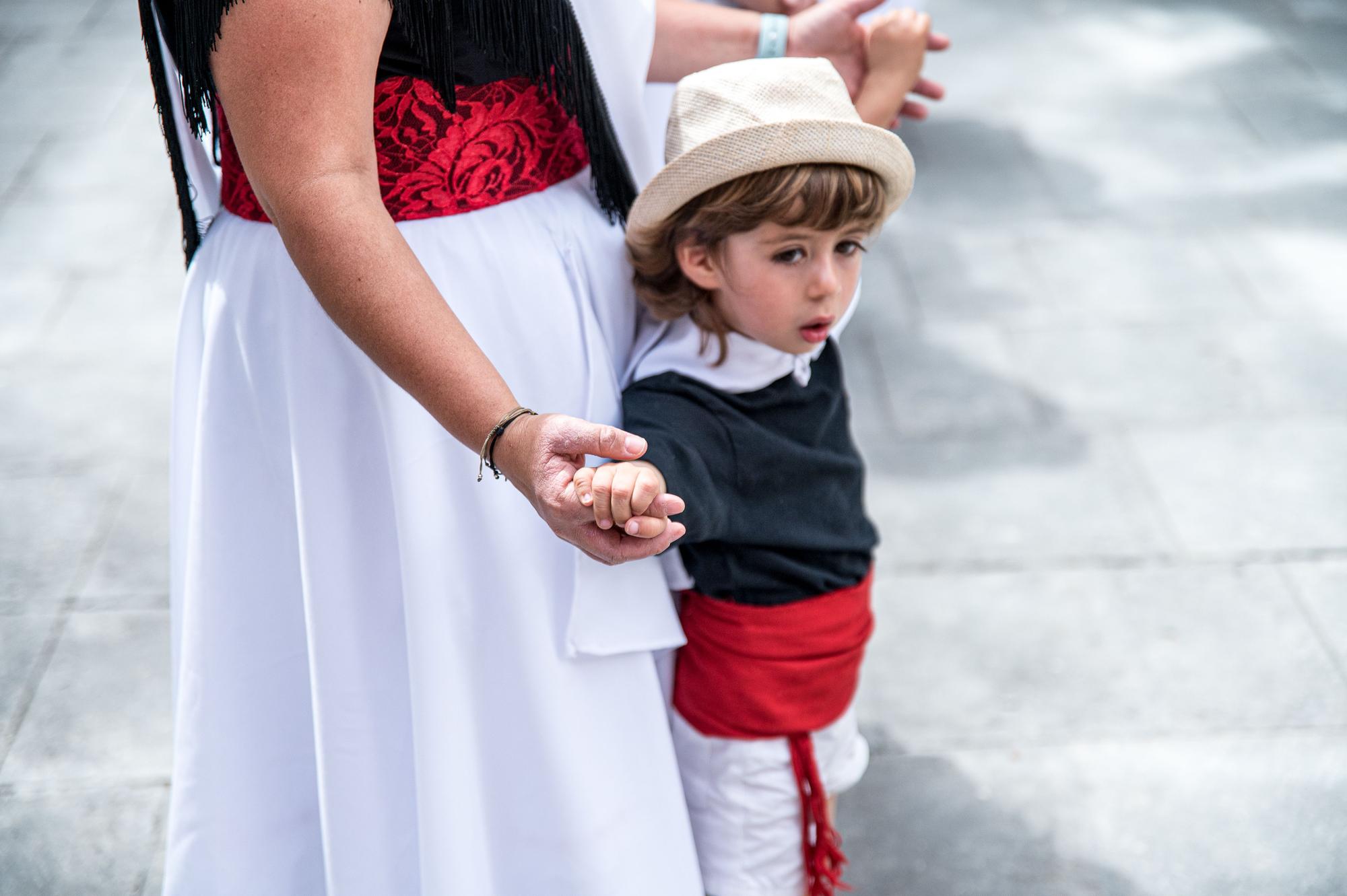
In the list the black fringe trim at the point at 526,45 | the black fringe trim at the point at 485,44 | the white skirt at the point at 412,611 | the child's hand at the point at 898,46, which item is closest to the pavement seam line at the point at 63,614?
the white skirt at the point at 412,611

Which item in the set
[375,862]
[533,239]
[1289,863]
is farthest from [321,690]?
[1289,863]

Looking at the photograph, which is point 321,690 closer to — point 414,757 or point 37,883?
point 414,757

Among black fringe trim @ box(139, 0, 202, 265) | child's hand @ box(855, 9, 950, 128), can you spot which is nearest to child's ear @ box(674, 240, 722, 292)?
child's hand @ box(855, 9, 950, 128)

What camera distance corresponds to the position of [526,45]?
1229 millimetres

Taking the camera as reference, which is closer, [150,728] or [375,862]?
[375,862]

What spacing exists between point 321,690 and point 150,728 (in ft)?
3.69

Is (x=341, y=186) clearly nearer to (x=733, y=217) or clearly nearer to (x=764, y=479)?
(x=733, y=217)

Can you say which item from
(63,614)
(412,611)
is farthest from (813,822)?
(63,614)

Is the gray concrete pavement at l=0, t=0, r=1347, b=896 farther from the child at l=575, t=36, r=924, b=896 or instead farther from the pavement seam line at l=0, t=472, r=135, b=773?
the child at l=575, t=36, r=924, b=896

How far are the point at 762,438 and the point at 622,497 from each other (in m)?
0.40

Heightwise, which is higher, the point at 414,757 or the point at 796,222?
the point at 796,222

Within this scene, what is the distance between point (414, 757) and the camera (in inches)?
56.2

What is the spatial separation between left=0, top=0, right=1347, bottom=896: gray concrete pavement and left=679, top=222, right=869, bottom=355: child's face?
1015mm

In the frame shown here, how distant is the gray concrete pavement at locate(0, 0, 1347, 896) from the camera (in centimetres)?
208
